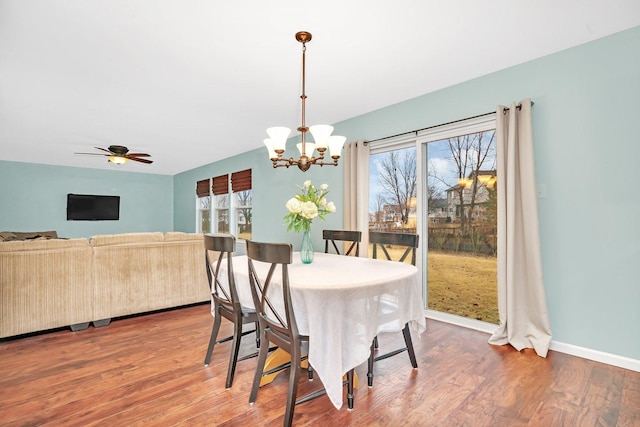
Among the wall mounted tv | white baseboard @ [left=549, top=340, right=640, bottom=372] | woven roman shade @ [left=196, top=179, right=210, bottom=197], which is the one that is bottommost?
white baseboard @ [left=549, top=340, right=640, bottom=372]

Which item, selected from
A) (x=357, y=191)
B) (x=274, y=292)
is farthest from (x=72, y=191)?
(x=274, y=292)

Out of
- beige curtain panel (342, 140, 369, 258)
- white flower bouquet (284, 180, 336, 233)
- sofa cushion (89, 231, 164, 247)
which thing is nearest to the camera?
white flower bouquet (284, 180, 336, 233)

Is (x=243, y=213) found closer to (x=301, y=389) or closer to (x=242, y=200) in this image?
(x=242, y=200)

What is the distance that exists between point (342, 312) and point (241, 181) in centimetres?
505

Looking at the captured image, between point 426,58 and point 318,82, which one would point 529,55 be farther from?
point 318,82

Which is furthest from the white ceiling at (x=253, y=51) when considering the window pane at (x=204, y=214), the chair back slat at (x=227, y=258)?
the window pane at (x=204, y=214)

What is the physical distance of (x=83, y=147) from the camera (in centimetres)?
557

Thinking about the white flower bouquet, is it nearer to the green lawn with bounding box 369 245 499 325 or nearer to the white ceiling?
the white ceiling

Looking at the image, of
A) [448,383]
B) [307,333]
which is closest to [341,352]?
[307,333]

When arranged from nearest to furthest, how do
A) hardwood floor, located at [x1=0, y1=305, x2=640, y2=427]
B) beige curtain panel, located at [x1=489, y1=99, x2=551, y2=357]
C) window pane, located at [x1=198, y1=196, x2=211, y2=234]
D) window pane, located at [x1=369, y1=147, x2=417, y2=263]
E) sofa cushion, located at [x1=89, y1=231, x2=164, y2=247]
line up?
hardwood floor, located at [x1=0, y1=305, x2=640, y2=427], beige curtain panel, located at [x1=489, y1=99, x2=551, y2=357], sofa cushion, located at [x1=89, y1=231, x2=164, y2=247], window pane, located at [x1=369, y1=147, x2=417, y2=263], window pane, located at [x1=198, y1=196, x2=211, y2=234]

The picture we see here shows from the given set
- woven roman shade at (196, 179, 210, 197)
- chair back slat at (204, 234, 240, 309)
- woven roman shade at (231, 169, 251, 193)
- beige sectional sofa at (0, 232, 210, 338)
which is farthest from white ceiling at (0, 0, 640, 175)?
woven roman shade at (196, 179, 210, 197)

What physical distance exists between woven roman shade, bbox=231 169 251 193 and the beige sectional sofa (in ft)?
7.53

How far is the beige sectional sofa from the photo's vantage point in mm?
2855

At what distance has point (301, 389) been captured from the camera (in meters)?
2.00
